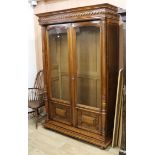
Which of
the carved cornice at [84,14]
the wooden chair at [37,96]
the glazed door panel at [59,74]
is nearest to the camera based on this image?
the carved cornice at [84,14]

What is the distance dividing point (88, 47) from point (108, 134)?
4.29ft

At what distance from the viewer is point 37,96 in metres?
3.71

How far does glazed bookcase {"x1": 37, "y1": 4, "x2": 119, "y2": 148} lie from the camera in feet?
8.58

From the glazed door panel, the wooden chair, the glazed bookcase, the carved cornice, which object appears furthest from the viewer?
the wooden chair

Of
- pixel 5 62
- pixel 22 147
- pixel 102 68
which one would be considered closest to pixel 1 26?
pixel 5 62

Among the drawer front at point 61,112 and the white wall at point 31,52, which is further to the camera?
the white wall at point 31,52

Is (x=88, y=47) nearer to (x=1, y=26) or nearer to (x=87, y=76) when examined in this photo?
(x=87, y=76)

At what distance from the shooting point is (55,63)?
3.28 metres

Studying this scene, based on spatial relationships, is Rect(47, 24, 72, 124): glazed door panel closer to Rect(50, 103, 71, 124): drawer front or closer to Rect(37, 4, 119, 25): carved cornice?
Rect(50, 103, 71, 124): drawer front

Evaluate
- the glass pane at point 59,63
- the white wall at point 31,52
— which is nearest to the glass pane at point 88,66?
the glass pane at point 59,63

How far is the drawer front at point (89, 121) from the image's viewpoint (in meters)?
2.78

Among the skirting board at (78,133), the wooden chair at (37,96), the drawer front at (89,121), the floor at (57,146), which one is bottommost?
the floor at (57,146)

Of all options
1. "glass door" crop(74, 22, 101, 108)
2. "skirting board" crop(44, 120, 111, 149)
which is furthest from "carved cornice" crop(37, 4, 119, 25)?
"skirting board" crop(44, 120, 111, 149)

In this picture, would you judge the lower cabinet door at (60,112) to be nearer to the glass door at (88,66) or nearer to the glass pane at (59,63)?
the glass pane at (59,63)
